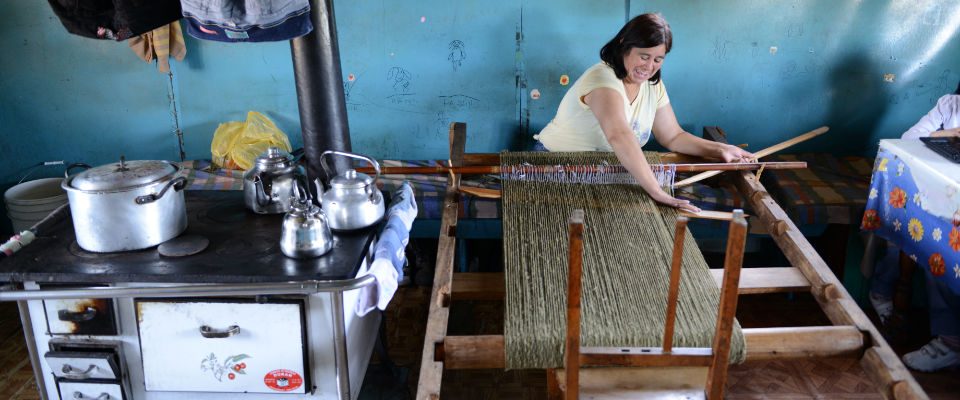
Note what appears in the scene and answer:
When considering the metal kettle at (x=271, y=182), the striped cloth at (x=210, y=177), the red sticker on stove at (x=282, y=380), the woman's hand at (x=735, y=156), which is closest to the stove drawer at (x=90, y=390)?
the red sticker on stove at (x=282, y=380)

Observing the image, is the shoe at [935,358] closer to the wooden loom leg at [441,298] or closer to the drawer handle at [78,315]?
the wooden loom leg at [441,298]

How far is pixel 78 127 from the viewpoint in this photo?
4.50m

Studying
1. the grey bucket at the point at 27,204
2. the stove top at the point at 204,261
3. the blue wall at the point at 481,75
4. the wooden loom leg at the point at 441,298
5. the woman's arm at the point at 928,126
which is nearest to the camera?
the wooden loom leg at the point at 441,298

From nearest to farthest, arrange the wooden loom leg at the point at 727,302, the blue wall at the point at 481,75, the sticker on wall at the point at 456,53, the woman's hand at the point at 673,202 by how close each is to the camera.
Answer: the wooden loom leg at the point at 727,302
the woman's hand at the point at 673,202
the blue wall at the point at 481,75
the sticker on wall at the point at 456,53

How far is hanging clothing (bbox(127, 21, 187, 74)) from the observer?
414cm

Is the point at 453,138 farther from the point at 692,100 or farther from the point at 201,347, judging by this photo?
the point at 692,100

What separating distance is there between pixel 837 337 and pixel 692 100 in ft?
8.35

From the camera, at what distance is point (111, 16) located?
2.63 metres

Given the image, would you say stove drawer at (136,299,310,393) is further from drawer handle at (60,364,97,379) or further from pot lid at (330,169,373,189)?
pot lid at (330,169,373,189)

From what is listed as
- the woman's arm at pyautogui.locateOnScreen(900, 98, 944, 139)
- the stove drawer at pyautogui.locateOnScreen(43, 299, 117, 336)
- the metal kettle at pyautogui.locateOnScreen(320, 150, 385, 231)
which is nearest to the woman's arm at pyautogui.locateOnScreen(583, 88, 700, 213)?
the metal kettle at pyautogui.locateOnScreen(320, 150, 385, 231)

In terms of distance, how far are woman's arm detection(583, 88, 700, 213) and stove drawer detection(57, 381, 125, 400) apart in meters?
2.09

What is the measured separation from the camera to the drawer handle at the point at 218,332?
215 cm

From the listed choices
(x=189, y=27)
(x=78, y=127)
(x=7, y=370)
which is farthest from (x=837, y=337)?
(x=78, y=127)

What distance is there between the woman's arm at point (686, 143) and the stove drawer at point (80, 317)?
8.30 ft
